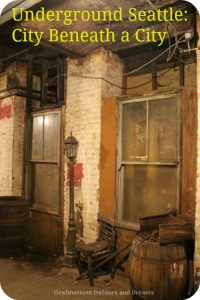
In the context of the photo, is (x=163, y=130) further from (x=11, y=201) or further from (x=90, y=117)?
(x=11, y=201)

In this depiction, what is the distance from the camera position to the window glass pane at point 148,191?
13.6 feet

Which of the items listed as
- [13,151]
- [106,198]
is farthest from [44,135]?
[106,198]

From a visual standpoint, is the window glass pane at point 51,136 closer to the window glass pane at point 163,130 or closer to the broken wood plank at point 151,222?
the window glass pane at point 163,130

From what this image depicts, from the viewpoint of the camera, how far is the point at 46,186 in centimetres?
601

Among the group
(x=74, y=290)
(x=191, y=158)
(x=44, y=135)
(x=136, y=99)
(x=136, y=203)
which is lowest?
(x=74, y=290)

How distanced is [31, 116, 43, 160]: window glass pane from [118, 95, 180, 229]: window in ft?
7.06

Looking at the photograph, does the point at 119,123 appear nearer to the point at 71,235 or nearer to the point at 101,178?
the point at 101,178

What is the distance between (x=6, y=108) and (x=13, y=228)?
2.83m

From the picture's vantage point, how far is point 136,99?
180 inches

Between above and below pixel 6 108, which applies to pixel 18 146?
below

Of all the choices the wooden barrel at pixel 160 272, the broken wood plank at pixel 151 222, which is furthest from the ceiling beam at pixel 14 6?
the wooden barrel at pixel 160 272

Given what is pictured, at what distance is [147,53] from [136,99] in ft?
3.88

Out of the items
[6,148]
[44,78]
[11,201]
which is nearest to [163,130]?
[11,201]

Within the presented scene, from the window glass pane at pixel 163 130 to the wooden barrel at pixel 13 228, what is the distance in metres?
2.79
